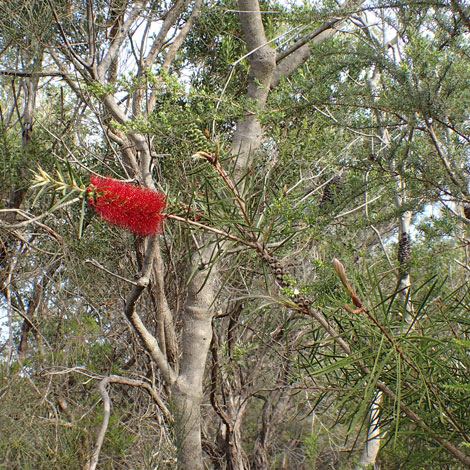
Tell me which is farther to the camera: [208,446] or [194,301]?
[208,446]

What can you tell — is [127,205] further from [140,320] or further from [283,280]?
[140,320]

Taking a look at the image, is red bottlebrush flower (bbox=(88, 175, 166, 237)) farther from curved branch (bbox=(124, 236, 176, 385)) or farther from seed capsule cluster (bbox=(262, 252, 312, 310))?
curved branch (bbox=(124, 236, 176, 385))

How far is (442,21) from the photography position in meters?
1.23

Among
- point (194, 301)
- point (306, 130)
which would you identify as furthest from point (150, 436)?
point (306, 130)

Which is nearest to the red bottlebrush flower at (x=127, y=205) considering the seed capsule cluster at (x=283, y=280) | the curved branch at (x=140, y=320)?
the seed capsule cluster at (x=283, y=280)

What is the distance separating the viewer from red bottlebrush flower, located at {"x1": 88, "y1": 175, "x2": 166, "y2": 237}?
0.91 meters

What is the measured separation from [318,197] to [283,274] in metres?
2.94

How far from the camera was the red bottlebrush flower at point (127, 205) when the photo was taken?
35.8 inches

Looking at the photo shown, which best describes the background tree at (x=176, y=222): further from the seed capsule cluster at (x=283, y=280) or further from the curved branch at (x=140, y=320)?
the seed capsule cluster at (x=283, y=280)

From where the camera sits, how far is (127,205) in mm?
937

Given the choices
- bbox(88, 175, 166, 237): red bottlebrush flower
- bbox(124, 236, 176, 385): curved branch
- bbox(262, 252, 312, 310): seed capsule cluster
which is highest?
bbox(124, 236, 176, 385): curved branch

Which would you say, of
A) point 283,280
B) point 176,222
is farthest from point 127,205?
point 176,222

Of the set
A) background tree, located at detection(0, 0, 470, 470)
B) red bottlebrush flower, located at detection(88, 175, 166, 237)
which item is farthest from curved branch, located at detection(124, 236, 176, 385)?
red bottlebrush flower, located at detection(88, 175, 166, 237)

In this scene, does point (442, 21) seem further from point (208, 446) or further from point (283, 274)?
point (208, 446)
